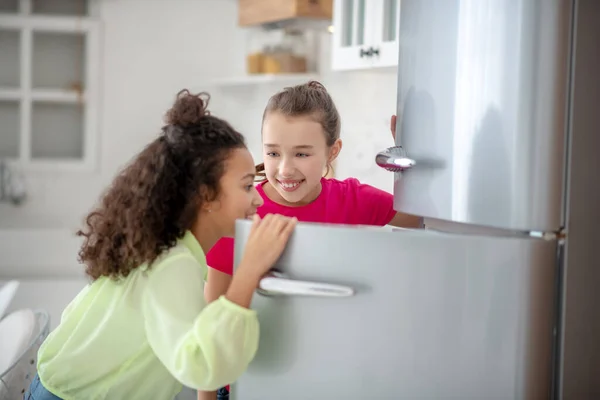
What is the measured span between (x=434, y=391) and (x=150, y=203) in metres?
0.45

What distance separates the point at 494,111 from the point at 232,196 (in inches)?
15.3

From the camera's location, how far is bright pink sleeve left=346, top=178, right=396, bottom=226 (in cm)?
155

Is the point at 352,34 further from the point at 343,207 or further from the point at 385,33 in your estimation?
the point at 343,207

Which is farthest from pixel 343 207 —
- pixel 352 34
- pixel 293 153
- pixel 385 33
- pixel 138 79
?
pixel 138 79

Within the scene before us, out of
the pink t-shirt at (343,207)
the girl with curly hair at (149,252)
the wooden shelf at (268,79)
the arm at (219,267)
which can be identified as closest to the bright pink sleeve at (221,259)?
the arm at (219,267)

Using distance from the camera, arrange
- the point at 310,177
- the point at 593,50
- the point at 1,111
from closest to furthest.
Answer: the point at 593,50 → the point at 310,177 → the point at 1,111

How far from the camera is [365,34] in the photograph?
239 centimetres

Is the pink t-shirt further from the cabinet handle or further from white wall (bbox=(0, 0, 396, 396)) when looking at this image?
white wall (bbox=(0, 0, 396, 396))

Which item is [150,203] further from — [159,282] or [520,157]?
[520,157]

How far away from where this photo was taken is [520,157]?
2.85 feet

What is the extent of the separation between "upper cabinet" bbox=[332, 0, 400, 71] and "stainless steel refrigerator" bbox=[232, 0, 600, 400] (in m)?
1.29

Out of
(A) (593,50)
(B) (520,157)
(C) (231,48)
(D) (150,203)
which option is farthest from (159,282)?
(C) (231,48)

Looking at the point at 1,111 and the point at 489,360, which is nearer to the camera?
the point at 489,360

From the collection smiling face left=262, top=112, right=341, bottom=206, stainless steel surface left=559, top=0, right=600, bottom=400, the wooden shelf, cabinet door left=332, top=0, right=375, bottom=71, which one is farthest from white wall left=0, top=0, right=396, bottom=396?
stainless steel surface left=559, top=0, right=600, bottom=400
